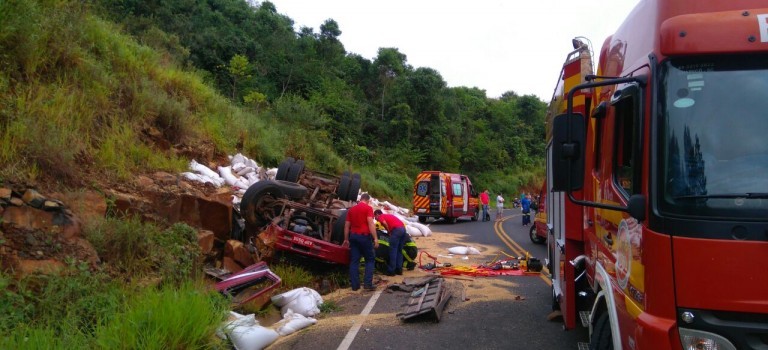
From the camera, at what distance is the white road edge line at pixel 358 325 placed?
253 inches

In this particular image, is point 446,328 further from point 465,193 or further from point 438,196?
point 465,193

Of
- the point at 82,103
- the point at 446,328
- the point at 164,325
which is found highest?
the point at 82,103

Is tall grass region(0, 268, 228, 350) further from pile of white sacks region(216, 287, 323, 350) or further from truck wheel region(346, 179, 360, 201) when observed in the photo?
truck wheel region(346, 179, 360, 201)

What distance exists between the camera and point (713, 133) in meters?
2.95

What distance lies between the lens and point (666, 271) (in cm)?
285

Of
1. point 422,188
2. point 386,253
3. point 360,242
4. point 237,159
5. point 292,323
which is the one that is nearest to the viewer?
point 292,323

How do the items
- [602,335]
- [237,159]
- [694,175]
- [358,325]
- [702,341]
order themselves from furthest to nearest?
[237,159]
[358,325]
[602,335]
[694,175]
[702,341]

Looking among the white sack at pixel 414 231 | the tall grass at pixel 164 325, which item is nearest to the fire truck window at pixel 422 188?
the white sack at pixel 414 231

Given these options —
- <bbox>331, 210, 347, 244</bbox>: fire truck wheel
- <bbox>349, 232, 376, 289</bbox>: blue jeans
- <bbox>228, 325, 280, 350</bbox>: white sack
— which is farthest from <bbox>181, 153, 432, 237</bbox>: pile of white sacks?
<bbox>228, 325, 280, 350</bbox>: white sack

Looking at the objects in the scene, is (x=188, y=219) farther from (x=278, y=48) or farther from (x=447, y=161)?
(x=447, y=161)

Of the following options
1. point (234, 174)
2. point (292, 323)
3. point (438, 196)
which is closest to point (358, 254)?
point (292, 323)

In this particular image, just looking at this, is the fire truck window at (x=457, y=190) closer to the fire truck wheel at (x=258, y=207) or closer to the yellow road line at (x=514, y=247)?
the yellow road line at (x=514, y=247)

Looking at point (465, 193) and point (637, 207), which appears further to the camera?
point (465, 193)

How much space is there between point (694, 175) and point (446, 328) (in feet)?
15.5
